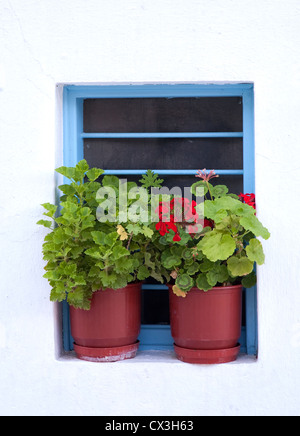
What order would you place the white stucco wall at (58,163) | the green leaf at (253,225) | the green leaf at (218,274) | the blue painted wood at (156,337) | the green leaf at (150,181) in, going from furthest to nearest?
1. the blue painted wood at (156,337)
2. the green leaf at (150,181)
3. the white stucco wall at (58,163)
4. the green leaf at (218,274)
5. the green leaf at (253,225)

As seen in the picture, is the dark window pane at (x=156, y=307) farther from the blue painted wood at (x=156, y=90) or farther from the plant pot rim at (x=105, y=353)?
the blue painted wood at (x=156, y=90)

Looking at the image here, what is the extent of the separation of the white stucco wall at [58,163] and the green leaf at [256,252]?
0.17 metres

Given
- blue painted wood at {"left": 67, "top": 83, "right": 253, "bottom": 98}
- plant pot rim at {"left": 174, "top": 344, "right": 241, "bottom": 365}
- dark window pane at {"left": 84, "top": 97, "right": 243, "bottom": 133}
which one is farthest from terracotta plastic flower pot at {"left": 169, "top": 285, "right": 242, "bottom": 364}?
blue painted wood at {"left": 67, "top": 83, "right": 253, "bottom": 98}

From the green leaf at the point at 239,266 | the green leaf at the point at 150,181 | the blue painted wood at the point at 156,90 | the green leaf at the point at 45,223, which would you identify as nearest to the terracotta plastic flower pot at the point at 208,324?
the green leaf at the point at 239,266

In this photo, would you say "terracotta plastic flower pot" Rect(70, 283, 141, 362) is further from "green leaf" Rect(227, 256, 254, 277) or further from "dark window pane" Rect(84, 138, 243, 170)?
"dark window pane" Rect(84, 138, 243, 170)

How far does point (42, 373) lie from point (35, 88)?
4.19 feet

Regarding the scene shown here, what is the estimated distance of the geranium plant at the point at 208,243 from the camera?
7.04ft

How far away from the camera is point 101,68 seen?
2420 mm

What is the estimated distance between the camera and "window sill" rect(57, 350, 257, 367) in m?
2.34

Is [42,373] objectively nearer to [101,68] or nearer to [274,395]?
[274,395]

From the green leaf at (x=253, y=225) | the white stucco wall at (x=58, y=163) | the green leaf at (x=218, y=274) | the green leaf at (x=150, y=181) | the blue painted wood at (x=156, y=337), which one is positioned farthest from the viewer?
the blue painted wood at (x=156, y=337)

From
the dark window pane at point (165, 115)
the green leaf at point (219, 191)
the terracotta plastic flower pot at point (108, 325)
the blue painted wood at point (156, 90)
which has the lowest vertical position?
the terracotta plastic flower pot at point (108, 325)

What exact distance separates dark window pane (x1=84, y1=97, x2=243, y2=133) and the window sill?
1053 millimetres

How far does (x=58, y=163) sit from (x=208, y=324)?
0.99m
